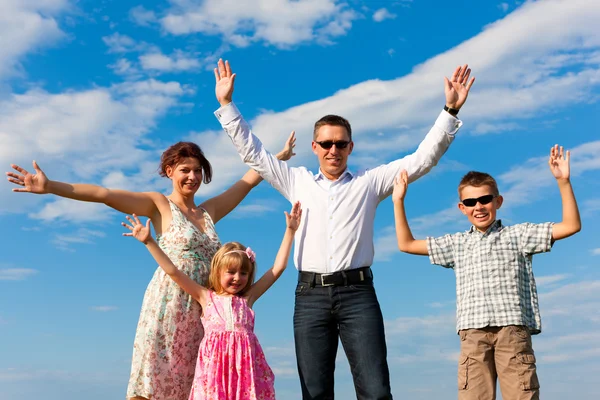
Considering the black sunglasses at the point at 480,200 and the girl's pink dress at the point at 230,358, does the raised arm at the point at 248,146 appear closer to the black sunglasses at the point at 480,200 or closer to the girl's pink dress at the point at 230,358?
the girl's pink dress at the point at 230,358

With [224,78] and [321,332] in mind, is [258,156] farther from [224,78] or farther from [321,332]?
[321,332]

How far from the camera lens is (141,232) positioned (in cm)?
681

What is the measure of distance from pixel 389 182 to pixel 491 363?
2132 mm

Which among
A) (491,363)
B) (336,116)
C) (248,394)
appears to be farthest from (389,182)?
(248,394)

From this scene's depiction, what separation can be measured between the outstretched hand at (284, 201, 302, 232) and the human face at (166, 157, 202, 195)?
4.36 feet

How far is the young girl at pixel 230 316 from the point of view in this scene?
6645mm

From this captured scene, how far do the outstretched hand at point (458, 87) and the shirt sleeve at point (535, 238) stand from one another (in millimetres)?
1513

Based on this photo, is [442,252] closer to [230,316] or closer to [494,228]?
[494,228]

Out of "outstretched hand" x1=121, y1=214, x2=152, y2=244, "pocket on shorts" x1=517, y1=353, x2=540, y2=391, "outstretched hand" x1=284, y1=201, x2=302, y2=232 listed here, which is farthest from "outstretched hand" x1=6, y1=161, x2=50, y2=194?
"pocket on shorts" x1=517, y1=353, x2=540, y2=391

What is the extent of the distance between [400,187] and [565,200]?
5.37 ft

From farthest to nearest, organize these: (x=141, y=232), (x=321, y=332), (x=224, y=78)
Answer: (x=224, y=78) < (x=141, y=232) < (x=321, y=332)

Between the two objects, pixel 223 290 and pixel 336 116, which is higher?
pixel 336 116

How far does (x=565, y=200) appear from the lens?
256 inches

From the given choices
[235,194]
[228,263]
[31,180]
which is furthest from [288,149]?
[31,180]
